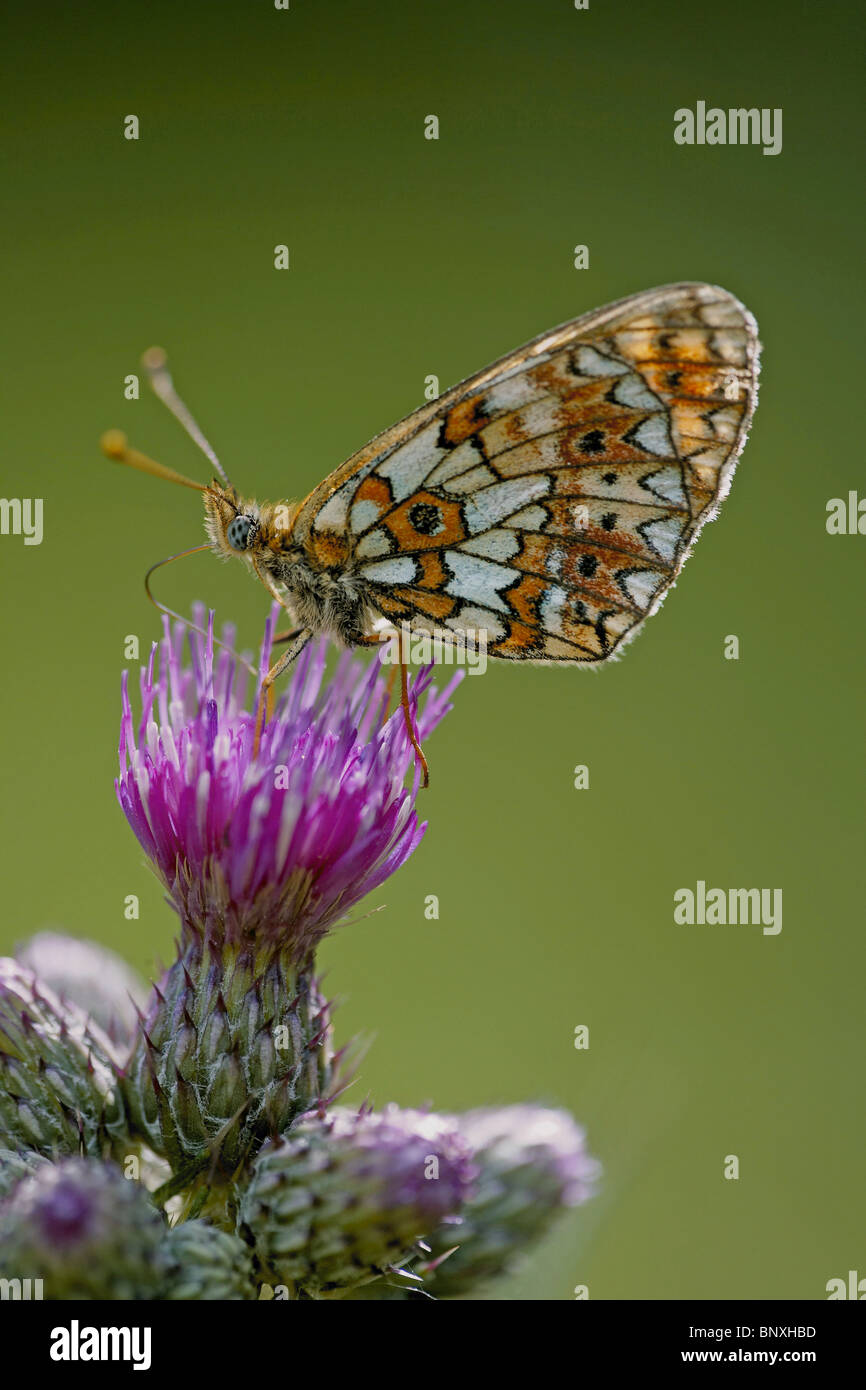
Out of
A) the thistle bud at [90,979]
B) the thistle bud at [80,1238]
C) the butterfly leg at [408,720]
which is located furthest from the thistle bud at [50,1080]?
the butterfly leg at [408,720]

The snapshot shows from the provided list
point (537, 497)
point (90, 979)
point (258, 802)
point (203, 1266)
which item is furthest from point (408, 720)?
point (203, 1266)

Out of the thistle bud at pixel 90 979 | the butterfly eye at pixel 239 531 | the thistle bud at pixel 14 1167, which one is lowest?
the thistle bud at pixel 14 1167

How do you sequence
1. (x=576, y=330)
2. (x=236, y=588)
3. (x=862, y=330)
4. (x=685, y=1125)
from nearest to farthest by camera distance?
(x=576, y=330) → (x=685, y=1125) → (x=236, y=588) → (x=862, y=330)

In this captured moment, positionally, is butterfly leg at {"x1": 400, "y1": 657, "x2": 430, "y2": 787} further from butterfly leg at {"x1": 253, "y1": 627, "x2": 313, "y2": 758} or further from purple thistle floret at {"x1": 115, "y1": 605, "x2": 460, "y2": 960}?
butterfly leg at {"x1": 253, "y1": 627, "x2": 313, "y2": 758}

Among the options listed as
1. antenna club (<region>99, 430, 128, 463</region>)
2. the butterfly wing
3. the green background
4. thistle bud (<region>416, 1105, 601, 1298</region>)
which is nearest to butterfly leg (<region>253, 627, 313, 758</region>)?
the butterfly wing

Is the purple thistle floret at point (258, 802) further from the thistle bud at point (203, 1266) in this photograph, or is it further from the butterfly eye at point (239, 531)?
the thistle bud at point (203, 1266)
